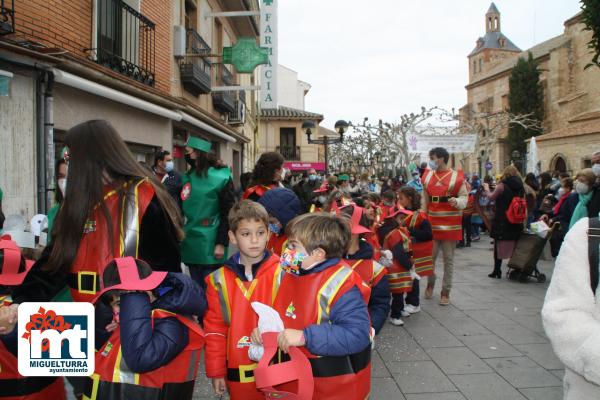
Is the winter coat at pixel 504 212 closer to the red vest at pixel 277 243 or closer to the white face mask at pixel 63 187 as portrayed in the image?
the red vest at pixel 277 243

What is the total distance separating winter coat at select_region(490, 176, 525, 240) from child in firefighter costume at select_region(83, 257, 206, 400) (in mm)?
7300

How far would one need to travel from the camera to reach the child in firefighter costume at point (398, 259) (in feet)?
18.4

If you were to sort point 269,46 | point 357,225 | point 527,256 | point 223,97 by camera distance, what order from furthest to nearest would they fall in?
point 223,97
point 269,46
point 527,256
point 357,225

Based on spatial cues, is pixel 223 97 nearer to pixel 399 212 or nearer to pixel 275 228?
pixel 399 212

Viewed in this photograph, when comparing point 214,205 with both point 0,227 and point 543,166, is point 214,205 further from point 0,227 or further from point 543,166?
point 543,166

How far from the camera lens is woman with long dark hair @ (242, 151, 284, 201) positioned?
508cm

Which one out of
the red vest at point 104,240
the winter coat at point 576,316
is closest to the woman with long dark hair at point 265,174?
the red vest at point 104,240

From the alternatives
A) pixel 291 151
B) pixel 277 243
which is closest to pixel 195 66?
pixel 277 243

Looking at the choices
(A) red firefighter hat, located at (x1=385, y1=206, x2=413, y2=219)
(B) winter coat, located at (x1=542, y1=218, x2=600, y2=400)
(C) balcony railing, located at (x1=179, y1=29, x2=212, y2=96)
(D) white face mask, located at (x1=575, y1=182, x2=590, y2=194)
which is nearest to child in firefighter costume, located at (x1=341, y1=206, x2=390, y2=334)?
(B) winter coat, located at (x1=542, y1=218, x2=600, y2=400)

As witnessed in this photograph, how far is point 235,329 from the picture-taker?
2631 millimetres

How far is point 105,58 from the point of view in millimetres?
8281

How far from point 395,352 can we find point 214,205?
221cm

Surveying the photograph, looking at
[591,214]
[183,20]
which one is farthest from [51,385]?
[183,20]

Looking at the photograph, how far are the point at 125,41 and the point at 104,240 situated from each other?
24.6 feet
